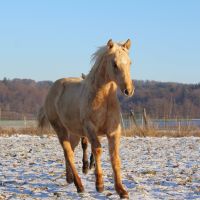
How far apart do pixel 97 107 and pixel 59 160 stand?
420 cm

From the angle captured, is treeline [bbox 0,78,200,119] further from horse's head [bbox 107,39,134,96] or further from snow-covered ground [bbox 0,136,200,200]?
horse's head [bbox 107,39,134,96]

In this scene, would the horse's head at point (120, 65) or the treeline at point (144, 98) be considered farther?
the treeline at point (144, 98)

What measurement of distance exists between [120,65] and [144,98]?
35.7 m

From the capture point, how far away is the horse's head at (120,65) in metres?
5.55

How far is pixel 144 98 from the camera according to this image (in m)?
41.2

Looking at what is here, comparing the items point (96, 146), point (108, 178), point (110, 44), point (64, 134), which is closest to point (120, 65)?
point (110, 44)

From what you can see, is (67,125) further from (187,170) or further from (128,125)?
(128,125)

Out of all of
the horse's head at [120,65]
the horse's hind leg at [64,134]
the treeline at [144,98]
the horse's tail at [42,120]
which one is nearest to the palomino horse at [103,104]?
the horse's head at [120,65]

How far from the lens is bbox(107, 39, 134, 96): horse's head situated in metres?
5.55

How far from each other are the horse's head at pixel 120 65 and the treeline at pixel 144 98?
59.2 ft

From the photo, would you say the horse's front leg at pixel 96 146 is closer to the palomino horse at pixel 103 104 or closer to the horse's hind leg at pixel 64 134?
the palomino horse at pixel 103 104

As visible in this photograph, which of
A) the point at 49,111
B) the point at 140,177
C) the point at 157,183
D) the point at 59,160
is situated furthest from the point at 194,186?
the point at 59,160

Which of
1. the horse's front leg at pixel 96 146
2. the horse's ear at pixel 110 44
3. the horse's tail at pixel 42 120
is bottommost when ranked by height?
the horse's front leg at pixel 96 146

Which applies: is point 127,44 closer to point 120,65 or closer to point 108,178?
point 120,65
